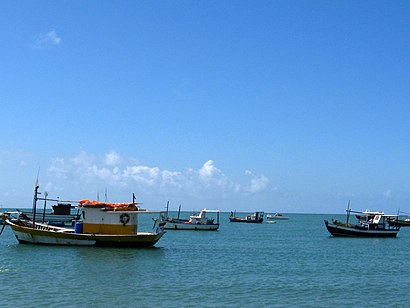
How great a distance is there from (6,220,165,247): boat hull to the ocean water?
2.51ft

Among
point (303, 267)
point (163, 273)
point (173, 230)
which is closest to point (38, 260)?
point (163, 273)

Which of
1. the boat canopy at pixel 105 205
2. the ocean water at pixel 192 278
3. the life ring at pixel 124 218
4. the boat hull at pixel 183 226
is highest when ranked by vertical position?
the boat canopy at pixel 105 205

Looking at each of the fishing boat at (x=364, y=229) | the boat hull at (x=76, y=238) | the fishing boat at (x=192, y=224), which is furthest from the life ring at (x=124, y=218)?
the fishing boat at (x=192, y=224)

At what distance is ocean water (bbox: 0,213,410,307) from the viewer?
87.8 ft

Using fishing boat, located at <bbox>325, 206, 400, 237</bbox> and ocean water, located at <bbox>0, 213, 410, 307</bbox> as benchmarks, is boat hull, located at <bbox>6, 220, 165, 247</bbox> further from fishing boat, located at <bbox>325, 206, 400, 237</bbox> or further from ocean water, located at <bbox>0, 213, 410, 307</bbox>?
fishing boat, located at <bbox>325, 206, 400, 237</bbox>

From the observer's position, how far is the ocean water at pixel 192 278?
2675cm

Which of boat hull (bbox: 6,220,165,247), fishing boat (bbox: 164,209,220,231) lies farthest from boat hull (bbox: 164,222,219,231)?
boat hull (bbox: 6,220,165,247)

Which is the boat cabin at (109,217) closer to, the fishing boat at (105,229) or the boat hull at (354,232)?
the fishing boat at (105,229)

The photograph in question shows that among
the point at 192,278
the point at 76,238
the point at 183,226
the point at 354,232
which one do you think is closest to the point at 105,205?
the point at 76,238

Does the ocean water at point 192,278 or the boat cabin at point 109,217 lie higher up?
the boat cabin at point 109,217

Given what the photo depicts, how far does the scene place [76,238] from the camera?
4725cm

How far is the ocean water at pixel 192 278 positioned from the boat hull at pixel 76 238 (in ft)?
2.51

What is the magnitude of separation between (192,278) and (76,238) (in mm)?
A: 16782

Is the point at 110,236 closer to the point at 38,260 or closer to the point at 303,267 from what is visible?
the point at 38,260
